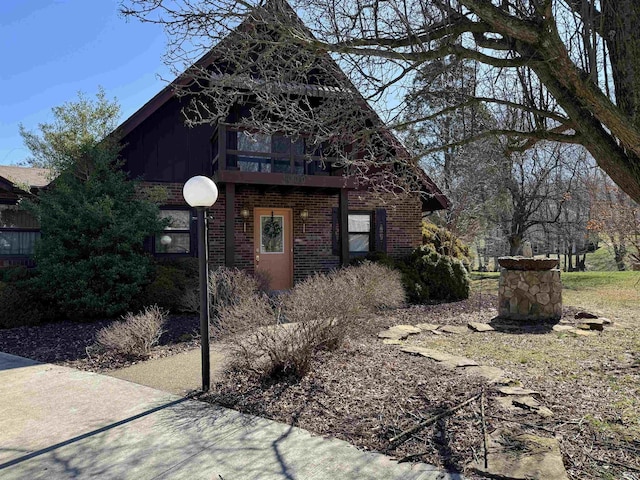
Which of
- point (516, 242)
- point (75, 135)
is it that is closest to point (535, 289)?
point (75, 135)

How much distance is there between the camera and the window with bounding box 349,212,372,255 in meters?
12.9

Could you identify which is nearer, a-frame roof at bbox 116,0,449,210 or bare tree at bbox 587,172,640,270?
a-frame roof at bbox 116,0,449,210

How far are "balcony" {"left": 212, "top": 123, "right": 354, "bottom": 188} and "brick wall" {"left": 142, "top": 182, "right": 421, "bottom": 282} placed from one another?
0.59 meters

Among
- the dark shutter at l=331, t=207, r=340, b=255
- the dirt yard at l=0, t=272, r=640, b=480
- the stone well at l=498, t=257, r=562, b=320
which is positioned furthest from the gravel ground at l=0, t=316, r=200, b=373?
the stone well at l=498, t=257, r=562, b=320

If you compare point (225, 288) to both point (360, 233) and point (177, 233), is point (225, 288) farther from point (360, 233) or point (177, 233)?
point (360, 233)

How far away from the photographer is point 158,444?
3.41m

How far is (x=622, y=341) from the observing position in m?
6.76

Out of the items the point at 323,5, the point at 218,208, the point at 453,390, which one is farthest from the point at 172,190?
the point at 453,390

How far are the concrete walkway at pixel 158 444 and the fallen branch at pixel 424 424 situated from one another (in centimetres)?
24

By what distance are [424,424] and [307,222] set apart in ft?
29.5

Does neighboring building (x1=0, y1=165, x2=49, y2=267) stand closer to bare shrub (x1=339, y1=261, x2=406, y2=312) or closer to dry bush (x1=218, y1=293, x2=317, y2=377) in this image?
bare shrub (x1=339, y1=261, x2=406, y2=312)

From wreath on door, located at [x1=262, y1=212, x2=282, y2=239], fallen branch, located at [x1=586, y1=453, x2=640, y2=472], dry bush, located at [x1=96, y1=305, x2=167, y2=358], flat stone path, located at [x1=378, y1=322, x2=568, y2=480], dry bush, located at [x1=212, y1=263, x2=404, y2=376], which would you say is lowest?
fallen branch, located at [x1=586, y1=453, x2=640, y2=472]

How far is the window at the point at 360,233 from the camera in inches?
507

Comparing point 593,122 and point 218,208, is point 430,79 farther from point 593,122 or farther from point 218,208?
point 218,208
